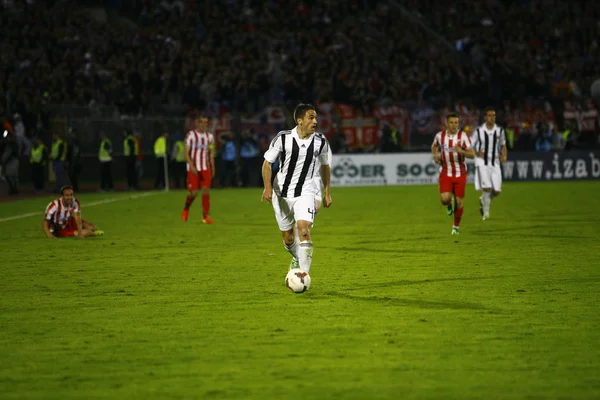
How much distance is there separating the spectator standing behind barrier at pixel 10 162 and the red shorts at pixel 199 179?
14195 millimetres

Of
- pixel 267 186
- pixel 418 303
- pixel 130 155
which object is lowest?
pixel 418 303

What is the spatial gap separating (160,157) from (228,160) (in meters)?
2.70

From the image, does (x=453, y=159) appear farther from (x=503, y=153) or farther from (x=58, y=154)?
(x=58, y=154)

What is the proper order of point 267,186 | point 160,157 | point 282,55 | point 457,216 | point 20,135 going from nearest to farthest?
point 267,186
point 457,216
point 20,135
point 160,157
point 282,55

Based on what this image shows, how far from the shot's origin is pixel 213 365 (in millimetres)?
7371

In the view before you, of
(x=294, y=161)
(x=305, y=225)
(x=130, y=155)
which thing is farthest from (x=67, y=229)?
(x=130, y=155)

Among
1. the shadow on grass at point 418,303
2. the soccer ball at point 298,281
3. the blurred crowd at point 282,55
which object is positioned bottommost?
the shadow on grass at point 418,303

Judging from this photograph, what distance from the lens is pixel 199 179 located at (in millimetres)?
22234

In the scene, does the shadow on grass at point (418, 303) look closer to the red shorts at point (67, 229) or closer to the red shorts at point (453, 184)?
the red shorts at point (453, 184)

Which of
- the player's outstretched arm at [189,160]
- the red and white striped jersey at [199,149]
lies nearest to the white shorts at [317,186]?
the player's outstretched arm at [189,160]

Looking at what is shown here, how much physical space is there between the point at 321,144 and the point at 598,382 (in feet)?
17.3

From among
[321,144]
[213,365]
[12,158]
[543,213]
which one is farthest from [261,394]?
[12,158]

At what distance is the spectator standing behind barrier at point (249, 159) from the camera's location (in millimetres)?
38656

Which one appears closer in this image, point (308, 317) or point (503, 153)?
point (308, 317)
